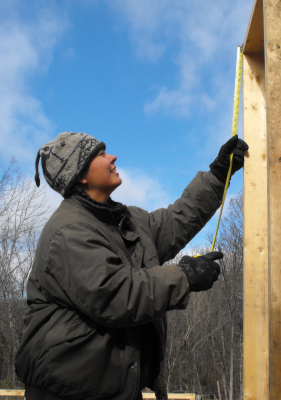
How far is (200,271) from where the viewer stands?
1696 mm

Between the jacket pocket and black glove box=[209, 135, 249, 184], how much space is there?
50.0 inches

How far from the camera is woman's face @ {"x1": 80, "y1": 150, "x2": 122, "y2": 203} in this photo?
2.17 m

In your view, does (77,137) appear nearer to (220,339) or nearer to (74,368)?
(74,368)

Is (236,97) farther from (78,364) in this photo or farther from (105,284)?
(78,364)

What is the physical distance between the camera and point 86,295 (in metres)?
1.52

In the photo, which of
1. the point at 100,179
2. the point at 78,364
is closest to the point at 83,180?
the point at 100,179

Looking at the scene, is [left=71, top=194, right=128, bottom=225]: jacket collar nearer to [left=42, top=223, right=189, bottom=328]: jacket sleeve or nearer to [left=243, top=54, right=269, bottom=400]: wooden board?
[left=42, top=223, right=189, bottom=328]: jacket sleeve

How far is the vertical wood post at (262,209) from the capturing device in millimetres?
1378

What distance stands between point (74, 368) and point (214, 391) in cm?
2704

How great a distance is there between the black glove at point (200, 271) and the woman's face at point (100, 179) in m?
0.73

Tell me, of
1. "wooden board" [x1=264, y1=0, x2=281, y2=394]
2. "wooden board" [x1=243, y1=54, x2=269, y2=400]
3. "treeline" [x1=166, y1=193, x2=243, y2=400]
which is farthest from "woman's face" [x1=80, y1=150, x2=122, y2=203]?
"treeline" [x1=166, y1=193, x2=243, y2=400]

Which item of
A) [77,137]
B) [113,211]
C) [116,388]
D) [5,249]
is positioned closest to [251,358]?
[116,388]

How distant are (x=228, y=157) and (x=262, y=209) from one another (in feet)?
1.30

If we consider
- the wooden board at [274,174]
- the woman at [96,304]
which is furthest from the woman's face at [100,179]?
the wooden board at [274,174]
